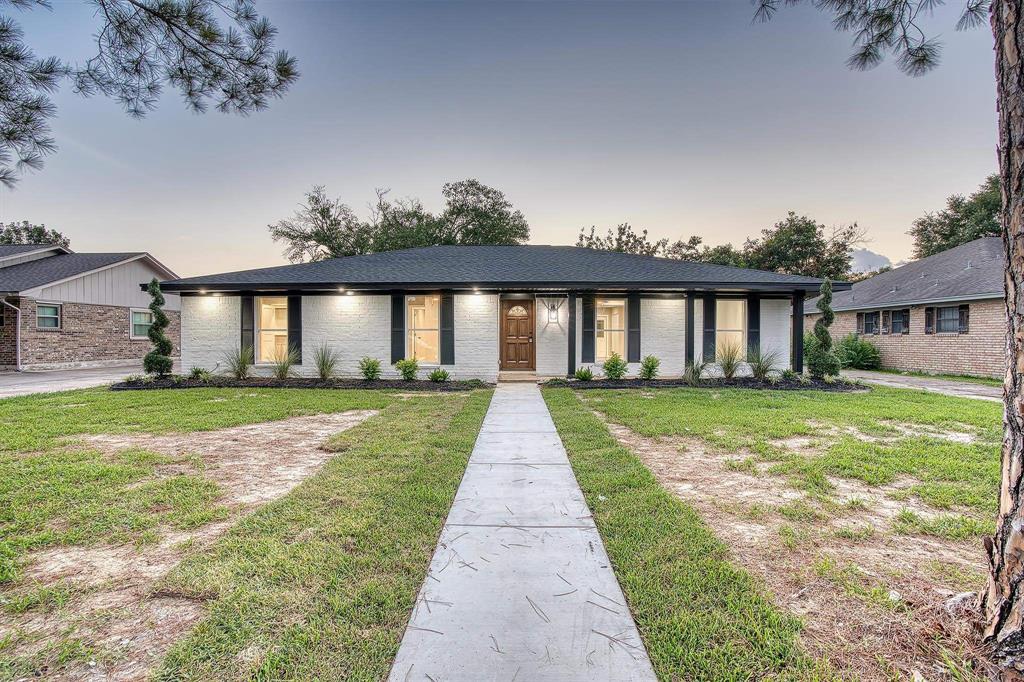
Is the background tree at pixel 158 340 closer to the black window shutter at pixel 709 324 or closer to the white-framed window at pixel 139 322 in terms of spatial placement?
the white-framed window at pixel 139 322

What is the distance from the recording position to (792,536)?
2555mm

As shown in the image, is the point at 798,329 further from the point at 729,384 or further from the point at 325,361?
the point at 325,361

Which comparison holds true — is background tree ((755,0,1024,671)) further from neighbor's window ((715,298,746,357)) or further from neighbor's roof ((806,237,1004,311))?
neighbor's roof ((806,237,1004,311))

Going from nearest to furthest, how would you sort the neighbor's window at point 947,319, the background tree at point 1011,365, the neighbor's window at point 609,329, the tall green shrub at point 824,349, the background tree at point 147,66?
the background tree at point 1011,365
the background tree at point 147,66
the tall green shrub at point 824,349
the neighbor's window at point 609,329
the neighbor's window at point 947,319

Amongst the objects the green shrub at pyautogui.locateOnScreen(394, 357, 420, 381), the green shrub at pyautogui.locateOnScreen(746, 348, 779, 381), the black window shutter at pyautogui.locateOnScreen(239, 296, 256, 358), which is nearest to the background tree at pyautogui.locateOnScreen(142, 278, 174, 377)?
the black window shutter at pyautogui.locateOnScreen(239, 296, 256, 358)

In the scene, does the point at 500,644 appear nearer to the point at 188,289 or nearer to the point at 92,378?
the point at 188,289

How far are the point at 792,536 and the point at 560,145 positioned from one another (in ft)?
43.7

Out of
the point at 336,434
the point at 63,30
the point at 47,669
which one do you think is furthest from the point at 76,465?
the point at 63,30

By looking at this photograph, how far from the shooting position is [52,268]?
1528 centimetres

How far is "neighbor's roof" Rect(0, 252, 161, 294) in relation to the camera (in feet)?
44.3

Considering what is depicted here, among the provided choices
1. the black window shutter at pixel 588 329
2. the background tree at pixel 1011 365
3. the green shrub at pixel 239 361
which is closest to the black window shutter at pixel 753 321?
the black window shutter at pixel 588 329

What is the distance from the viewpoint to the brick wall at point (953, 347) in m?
10.9

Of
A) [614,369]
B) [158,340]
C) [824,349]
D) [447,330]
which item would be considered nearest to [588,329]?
[614,369]

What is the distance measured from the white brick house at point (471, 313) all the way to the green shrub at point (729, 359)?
260mm
